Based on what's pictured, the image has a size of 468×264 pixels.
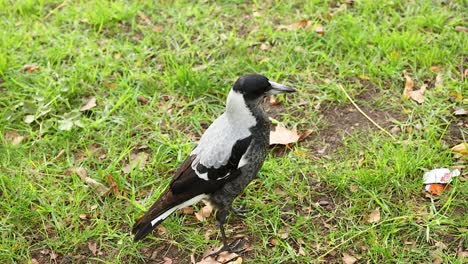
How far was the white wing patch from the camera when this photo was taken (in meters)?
3.10

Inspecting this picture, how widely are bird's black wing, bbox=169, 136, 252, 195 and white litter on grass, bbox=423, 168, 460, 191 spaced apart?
3.95 ft

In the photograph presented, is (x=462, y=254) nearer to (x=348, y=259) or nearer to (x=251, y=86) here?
(x=348, y=259)

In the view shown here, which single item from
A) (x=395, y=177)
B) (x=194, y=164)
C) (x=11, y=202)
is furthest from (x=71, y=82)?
(x=395, y=177)

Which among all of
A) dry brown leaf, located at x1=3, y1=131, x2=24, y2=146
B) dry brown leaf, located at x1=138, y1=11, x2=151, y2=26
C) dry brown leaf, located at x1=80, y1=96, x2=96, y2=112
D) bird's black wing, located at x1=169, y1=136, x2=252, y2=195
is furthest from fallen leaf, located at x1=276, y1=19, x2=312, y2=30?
dry brown leaf, located at x1=3, y1=131, x2=24, y2=146

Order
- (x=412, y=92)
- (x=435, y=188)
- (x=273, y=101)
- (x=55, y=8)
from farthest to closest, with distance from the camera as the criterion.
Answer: (x=55, y=8) → (x=273, y=101) → (x=412, y=92) → (x=435, y=188)

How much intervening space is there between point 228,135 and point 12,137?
6.26 ft

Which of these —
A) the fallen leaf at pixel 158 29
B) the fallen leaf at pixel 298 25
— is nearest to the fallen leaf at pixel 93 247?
the fallen leaf at pixel 158 29

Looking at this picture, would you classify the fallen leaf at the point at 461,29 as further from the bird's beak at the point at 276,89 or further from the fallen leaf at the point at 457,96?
the bird's beak at the point at 276,89

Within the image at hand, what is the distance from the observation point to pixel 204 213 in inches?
140

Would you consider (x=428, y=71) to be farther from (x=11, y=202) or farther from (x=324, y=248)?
(x=11, y=202)

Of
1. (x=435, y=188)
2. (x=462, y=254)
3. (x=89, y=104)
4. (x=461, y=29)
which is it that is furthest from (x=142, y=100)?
(x=461, y=29)

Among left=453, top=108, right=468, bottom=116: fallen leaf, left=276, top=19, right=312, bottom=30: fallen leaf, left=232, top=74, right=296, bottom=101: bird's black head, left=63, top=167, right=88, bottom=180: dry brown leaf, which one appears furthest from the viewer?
left=276, top=19, right=312, bottom=30: fallen leaf

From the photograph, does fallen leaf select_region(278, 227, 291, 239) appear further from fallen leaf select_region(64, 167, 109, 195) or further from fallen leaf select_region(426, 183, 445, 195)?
fallen leaf select_region(64, 167, 109, 195)

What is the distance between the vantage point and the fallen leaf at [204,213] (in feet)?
11.6
